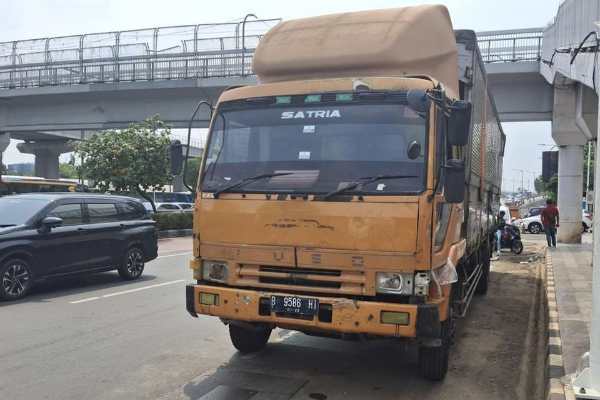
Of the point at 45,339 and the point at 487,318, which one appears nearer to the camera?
the point at 45,339

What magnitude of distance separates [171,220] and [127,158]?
11.1ft

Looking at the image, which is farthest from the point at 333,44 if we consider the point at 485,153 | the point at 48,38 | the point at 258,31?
the point at 48,38

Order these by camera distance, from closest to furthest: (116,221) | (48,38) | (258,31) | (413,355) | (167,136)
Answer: (413,355)
(116,221)
(258,31)
(167,136)
(48,38)

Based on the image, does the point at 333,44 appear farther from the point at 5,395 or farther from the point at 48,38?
the point at 48,38

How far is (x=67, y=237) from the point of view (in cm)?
927

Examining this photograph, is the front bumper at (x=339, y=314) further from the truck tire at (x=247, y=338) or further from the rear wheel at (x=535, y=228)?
the rear wheel at (x=535, y=228)

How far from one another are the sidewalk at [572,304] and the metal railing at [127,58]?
13592mm

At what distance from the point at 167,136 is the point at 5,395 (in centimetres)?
1941

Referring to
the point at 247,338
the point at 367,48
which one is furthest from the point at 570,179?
the point at 247,338

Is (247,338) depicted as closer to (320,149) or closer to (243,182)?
(243,182)

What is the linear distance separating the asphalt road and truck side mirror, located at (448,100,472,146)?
2.23 metres

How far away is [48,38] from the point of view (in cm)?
2483

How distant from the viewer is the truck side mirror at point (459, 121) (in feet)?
14.8

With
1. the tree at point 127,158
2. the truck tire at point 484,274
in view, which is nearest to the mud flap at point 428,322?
the truck tire at point 484,274
